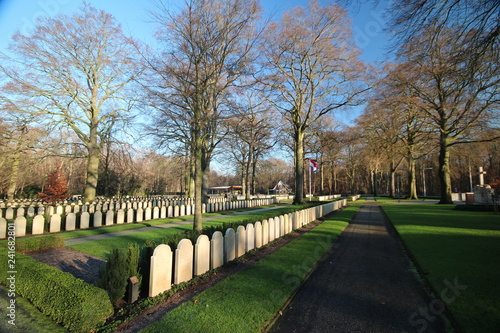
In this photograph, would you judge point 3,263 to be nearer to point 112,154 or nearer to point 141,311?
point 141,311

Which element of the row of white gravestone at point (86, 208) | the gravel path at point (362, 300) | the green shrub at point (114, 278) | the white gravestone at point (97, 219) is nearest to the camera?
the gravel path at point (362, 300)

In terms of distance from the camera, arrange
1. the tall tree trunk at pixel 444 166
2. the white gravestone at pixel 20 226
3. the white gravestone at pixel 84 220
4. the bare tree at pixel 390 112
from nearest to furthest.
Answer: the white gravestone at pixel 20 226 < the white gravestone at pixel 84 220 < the bare tree at pixel 390 112 < the tall tree trunk at pixel 444 166

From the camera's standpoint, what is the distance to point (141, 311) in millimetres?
3768

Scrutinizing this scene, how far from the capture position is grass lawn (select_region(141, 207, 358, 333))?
3209mm

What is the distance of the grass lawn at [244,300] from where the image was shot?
3209 mm

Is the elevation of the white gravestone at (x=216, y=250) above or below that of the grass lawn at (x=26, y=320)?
above

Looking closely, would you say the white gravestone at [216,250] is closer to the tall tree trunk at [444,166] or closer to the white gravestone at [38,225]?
the white gravestone at [38,225]

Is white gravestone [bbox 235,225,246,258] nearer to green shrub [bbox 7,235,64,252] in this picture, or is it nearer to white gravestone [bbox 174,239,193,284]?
white gravestone [bbox 174,239,193,284]

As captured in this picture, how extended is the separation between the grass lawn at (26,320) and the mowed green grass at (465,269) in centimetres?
568

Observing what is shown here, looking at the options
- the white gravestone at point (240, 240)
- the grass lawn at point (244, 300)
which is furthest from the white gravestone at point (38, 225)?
the grass lawn at point (244, 300)

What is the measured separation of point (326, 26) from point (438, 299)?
63.0 feet

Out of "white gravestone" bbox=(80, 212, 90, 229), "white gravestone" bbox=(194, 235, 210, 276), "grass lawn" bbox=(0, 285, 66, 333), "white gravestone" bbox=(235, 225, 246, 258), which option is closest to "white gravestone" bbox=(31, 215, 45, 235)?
"white gravestone" bbox=(80, 212, 90, 229)

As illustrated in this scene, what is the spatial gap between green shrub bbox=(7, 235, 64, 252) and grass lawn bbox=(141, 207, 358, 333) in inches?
247

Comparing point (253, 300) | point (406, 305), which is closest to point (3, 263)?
point (253, 300)
